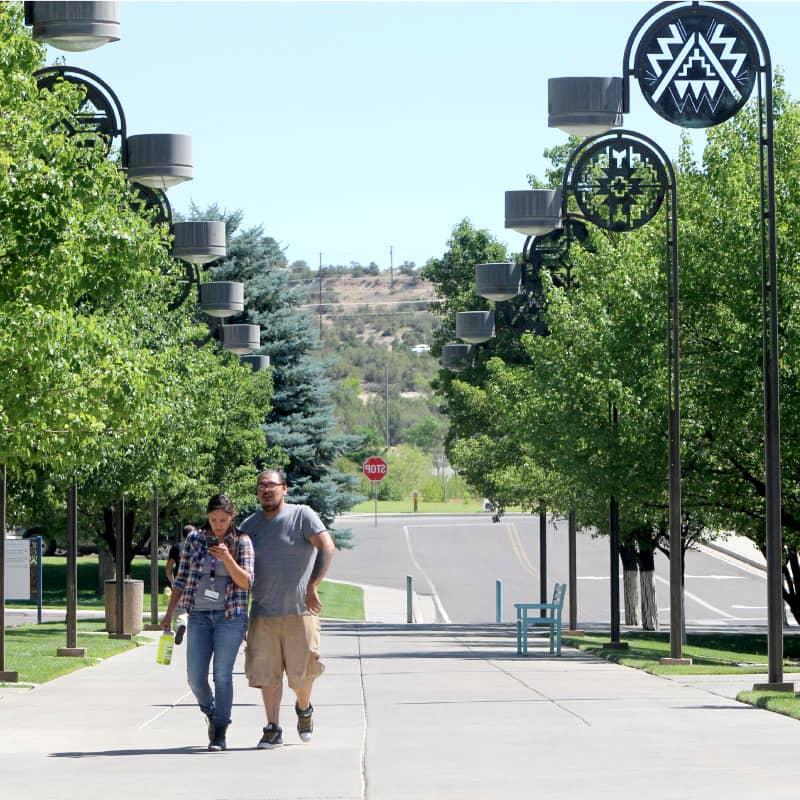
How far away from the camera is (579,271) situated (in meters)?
33.2

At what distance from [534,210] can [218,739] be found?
1880cm

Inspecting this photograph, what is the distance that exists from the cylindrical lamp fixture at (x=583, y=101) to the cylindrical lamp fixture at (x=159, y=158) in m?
4.77

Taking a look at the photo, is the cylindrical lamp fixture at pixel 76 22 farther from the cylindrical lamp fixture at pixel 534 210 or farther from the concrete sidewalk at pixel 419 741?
the cylindrical lamp fixture at pixel 534 210

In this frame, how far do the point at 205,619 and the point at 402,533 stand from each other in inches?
2985

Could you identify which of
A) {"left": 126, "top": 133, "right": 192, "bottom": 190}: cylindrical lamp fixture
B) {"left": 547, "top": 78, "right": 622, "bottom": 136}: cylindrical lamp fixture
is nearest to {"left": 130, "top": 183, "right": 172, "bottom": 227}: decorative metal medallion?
{"left": 126, "top": 133, "right": 192, "bottom": 190}: cylindrical lamp fixture

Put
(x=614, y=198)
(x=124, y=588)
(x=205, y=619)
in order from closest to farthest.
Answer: (x=205, y=619)
(x=614, y=198)
(x=124, y=588)

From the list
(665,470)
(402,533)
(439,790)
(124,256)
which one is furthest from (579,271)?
(402,533)

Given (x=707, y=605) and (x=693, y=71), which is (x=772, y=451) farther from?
(x=707, y=605)

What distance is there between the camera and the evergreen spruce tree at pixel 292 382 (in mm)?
59906

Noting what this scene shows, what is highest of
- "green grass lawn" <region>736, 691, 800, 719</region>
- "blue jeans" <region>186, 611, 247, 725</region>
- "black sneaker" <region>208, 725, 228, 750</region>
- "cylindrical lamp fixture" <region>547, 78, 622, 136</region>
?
"cylindrical lamp fixture" <region>547, 78, 622, 136</region>

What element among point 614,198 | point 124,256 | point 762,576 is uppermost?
point 614,198

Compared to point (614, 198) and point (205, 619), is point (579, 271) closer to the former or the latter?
point (614, 198)

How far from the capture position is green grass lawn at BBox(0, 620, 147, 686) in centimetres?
2228

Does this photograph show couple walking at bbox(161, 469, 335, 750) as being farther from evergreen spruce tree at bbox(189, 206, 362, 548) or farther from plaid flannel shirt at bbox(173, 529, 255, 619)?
evergreen spruce tree at bbox(189, 206, 362, 548)
